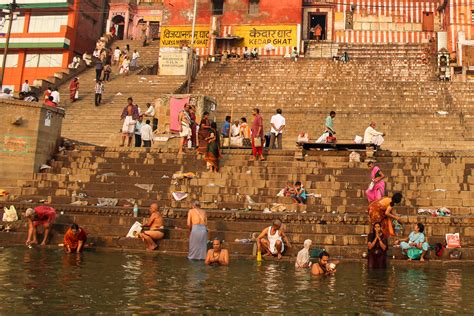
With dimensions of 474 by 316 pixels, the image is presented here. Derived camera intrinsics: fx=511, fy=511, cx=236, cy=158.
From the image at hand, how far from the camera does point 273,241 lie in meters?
8.80

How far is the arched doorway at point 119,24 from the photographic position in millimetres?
39125

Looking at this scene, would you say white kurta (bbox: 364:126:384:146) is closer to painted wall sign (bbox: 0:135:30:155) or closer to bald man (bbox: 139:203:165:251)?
bald man (bbox: 139:203:165:251)

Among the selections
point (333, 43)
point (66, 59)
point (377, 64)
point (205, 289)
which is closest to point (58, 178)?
point (205, 289)

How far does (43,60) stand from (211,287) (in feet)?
106

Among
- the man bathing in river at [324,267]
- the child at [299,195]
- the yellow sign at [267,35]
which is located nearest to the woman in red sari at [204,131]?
the child at [299,195]

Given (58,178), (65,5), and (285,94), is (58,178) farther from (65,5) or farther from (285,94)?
(65,5)

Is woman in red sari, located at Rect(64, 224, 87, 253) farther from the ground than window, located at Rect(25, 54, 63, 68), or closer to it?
closer to it

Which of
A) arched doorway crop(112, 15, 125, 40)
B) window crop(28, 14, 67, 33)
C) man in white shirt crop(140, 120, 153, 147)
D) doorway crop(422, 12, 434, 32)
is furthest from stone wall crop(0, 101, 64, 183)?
arched doorway crop(112, 15, 125, 40)

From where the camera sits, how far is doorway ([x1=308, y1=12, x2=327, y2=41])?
3200 cm

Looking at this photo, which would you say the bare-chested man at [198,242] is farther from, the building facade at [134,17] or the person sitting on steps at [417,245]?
the building facade at [134,17]

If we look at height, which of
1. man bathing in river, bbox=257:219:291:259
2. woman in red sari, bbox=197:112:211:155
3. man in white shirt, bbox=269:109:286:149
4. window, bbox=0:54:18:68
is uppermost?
window, bbox=0:54:18:68

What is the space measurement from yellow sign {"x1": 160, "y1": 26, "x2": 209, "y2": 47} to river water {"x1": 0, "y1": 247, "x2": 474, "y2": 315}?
25.4 m

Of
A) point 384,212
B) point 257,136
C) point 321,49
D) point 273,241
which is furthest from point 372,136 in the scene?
point 321,49

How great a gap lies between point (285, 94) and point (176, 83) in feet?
17.2
